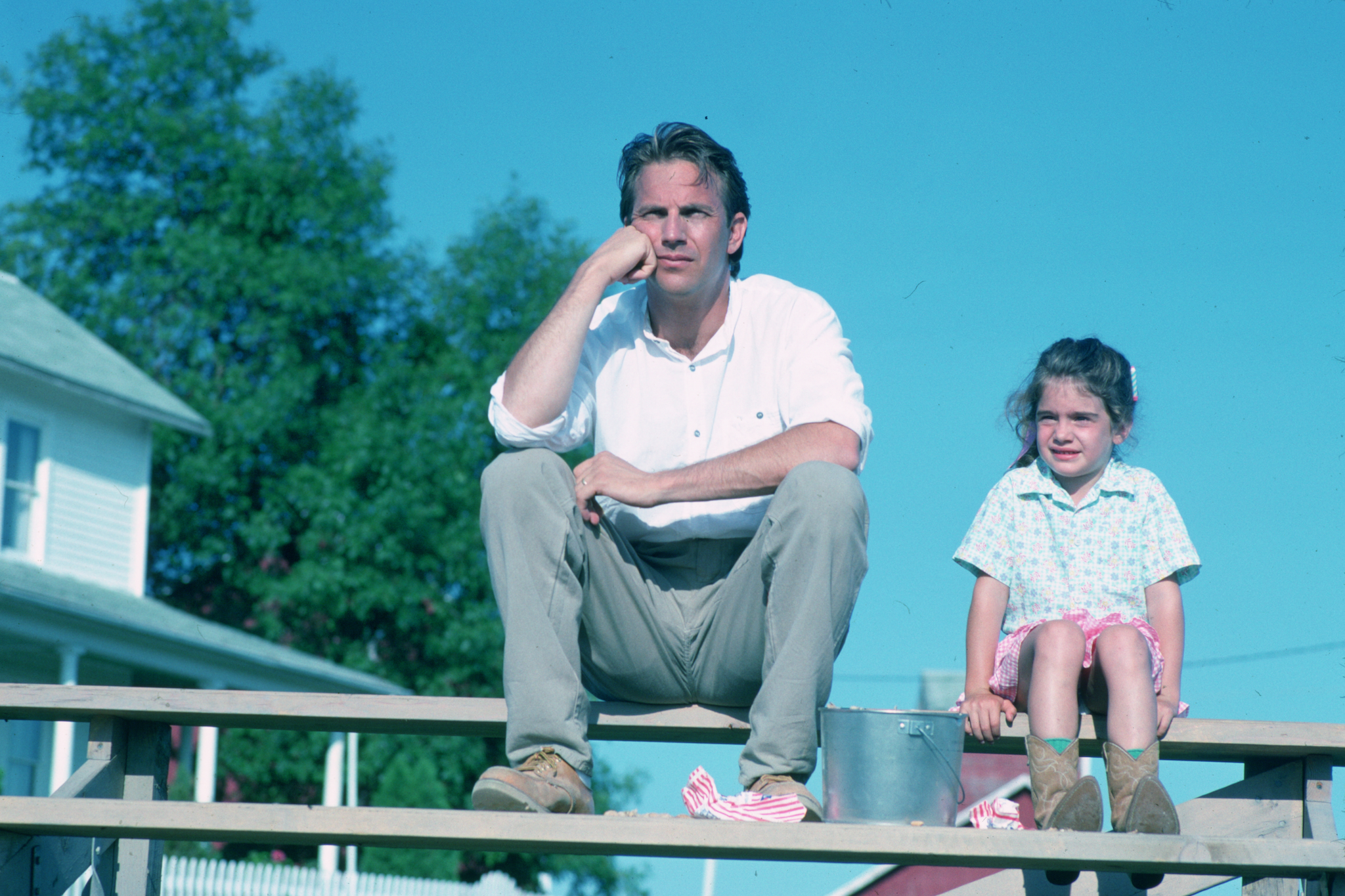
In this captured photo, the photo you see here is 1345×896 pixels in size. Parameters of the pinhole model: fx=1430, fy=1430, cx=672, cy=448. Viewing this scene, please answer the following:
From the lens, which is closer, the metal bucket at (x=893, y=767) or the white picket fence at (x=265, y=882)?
the metal bucket at (x=893, y=767)

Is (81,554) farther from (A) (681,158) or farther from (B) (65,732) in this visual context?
(A) (681,158)

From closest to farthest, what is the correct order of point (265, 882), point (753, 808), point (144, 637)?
point (753, 808) → point (265, 882) → point (144, 637)

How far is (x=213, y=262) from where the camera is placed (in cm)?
2186

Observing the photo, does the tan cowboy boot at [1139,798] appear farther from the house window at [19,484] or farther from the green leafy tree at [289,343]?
the green leafy tree at [289,343]

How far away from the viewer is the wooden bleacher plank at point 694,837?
7.73 feet

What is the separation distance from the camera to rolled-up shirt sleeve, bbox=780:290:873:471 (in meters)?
3.01

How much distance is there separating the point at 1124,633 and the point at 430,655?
722 inches

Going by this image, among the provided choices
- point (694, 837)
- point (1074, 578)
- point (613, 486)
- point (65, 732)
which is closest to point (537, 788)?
point (694, 837)

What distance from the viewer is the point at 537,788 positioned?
2.51 meters

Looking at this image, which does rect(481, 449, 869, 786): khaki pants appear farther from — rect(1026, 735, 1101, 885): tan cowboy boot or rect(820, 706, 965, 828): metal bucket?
rect(1026, 735, 1101, 885): tan cowboy boot

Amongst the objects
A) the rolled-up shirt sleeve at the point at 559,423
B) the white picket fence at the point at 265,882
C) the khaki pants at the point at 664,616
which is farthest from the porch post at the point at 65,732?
the khaki pants at the point at 664,616

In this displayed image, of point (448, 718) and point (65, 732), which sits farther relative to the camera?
point (65, 732)

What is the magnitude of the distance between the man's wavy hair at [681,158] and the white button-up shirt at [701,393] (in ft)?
0.75

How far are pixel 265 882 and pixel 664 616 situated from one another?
9.80 m
